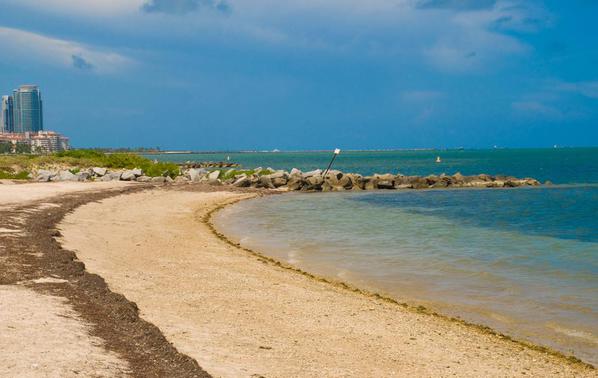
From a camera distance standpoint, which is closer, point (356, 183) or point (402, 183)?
point (356, 183)

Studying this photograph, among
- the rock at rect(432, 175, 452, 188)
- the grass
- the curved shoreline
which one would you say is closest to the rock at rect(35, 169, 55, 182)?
the grass

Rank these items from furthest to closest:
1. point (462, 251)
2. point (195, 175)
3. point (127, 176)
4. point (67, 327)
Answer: point (195, 175) → point (127, 176) → point (462, 251) → point (67, 327)

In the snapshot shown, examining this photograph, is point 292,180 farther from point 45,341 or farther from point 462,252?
point 45,341

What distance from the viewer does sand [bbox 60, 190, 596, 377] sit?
7.20m

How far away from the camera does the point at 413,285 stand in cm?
1278

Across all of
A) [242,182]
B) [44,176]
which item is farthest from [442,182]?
[44,176]

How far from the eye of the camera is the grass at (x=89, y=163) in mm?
51009

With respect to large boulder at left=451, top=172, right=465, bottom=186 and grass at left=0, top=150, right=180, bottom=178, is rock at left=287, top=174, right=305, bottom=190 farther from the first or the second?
large boulder at left=451, top=172, right=465, bottom=186

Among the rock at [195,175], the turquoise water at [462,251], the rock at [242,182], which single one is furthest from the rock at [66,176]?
the turquoise water at [462,251]

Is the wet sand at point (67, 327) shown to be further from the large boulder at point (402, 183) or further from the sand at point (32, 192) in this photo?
the large boulder at point (402, 183)

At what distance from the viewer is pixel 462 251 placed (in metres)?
17.7

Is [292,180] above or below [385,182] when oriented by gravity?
above

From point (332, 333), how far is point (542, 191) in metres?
39.8

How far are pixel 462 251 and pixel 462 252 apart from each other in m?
0.21
